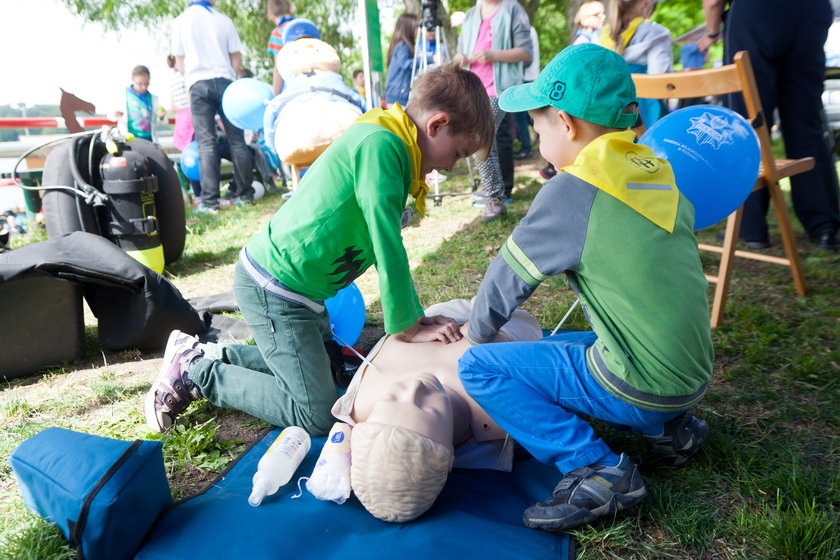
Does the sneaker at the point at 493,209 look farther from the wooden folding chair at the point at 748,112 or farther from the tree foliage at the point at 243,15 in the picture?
the tree foliage at the point at 243,15

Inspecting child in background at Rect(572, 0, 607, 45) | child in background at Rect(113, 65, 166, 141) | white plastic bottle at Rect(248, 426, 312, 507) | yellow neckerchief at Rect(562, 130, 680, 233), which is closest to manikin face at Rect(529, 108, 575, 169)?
yellow neckerchief at Rect(562, 130, 680, 233)

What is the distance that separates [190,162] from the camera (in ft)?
23.5

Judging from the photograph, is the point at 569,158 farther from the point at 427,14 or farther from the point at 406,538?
the point at 427,14

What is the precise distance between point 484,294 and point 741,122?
4.40 feet

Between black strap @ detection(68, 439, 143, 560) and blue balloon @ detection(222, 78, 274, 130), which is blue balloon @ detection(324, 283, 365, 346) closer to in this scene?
black strap @ detection(68, 439, 143, 560)

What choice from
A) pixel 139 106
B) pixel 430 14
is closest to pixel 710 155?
pixel 430 14

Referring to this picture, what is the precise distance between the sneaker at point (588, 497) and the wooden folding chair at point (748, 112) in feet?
4.77

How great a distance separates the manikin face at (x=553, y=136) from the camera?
1657 millimetres

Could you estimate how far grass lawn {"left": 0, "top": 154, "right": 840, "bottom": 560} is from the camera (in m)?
1.51

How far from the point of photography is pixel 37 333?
2.63m

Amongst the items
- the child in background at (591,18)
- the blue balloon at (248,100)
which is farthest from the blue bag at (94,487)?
the child in background at (591,18)

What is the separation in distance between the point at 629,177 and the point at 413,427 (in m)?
0.84

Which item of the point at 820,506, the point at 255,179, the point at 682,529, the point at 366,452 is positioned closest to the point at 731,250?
the point at 820,506

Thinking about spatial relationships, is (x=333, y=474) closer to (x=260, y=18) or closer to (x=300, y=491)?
(x=300, y=491)
